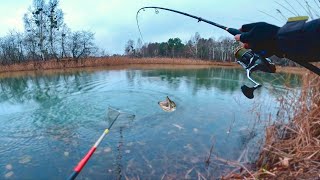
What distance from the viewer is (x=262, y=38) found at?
175 centimetres

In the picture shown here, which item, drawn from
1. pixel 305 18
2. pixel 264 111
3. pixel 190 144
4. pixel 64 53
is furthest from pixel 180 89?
pixel 64 53

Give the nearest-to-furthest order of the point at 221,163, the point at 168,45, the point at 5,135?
the point at 221,163, the point at 5,135, the point at 168,45

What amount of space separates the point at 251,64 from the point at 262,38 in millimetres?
600

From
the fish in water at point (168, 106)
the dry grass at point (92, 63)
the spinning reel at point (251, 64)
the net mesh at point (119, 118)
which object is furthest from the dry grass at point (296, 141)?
the dry grass at point (92, 63)

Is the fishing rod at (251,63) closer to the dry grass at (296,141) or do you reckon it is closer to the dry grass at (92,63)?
the dry grass at (296,141)

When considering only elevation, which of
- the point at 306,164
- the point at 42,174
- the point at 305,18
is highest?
the point at 305,18

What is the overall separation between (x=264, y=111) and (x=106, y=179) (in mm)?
4949

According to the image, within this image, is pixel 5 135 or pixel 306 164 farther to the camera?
pixel 5 135

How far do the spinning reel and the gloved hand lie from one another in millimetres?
307

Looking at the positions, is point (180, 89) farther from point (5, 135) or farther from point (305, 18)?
point (305, 18)

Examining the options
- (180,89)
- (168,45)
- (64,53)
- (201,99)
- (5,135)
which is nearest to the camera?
(5,135)

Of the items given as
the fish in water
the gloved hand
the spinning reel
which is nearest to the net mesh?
the fish in water

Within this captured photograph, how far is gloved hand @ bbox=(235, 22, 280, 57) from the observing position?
173 cm

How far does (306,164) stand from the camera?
10.8 ft
